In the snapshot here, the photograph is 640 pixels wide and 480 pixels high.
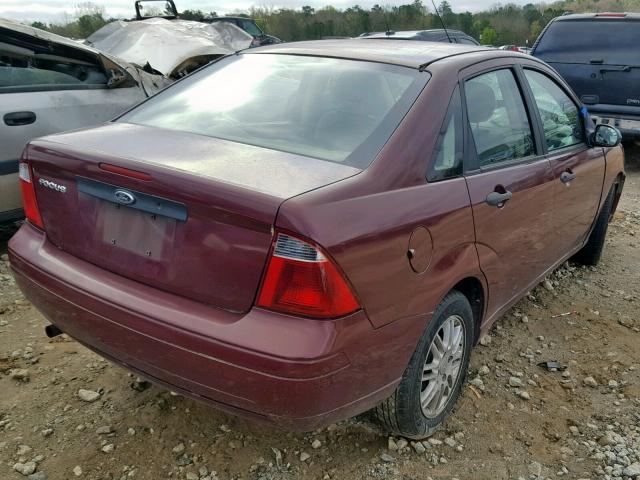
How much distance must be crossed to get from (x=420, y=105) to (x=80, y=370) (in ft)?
6.80

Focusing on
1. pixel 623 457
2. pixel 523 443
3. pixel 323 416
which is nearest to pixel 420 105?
pixel 323 416

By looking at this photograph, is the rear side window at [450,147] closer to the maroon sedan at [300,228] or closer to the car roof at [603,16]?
the maroon sedan at [300,228]

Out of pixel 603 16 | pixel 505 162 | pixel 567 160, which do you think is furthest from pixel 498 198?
pixel 603 16

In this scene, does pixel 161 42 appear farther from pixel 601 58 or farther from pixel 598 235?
pixel 598 235

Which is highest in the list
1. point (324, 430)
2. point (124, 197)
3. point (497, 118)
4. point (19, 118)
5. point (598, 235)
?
point (497, 118)

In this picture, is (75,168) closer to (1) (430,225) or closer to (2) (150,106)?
(2) (150,106)

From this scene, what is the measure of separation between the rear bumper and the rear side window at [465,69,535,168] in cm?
95

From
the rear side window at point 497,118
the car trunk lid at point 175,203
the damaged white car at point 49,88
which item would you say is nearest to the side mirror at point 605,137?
the rear side window at point 497,118

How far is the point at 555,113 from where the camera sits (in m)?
3.51

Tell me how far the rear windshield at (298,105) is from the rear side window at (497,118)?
348mm

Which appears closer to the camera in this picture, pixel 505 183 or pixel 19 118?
pixel 505 183

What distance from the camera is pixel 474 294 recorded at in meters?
2.73

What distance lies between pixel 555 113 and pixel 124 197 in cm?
258

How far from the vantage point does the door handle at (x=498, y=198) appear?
2562 millimetres
